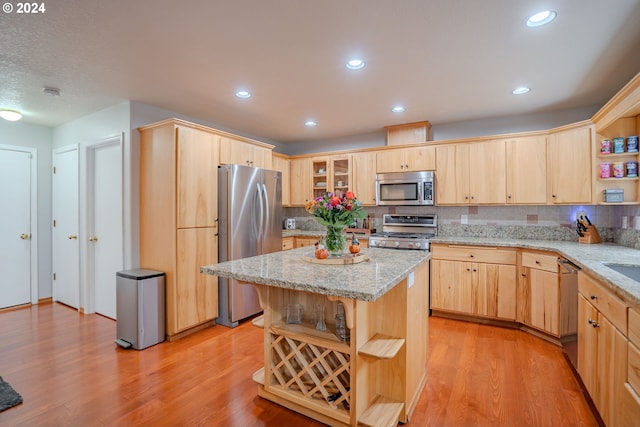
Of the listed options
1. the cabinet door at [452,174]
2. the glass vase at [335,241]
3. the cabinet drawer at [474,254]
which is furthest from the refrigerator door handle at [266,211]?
the cabinet door at [452,174]

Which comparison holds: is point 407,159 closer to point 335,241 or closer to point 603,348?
point 335,241

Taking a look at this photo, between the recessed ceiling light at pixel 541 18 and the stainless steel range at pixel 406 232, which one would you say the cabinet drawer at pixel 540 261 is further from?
the recessed ceiling light at pixel 541 18

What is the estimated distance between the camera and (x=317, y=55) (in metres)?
2.37

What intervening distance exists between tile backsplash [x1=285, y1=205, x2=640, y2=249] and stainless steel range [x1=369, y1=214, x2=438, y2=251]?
4.1 inches

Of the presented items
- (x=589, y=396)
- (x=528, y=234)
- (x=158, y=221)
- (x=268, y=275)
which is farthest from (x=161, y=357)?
(x=528, y=234)

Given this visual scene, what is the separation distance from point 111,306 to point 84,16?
10.2 ft

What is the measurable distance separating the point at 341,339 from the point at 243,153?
2.75 metres

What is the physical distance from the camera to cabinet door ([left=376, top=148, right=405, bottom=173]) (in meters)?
4.29

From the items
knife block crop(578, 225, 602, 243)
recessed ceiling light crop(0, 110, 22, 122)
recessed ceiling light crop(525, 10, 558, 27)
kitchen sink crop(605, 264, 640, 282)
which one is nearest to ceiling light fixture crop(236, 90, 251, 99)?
recessed ceiling light crop(525, 10, 558, 27)

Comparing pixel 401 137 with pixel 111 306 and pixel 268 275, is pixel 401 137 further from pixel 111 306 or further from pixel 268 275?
pixel 111 306

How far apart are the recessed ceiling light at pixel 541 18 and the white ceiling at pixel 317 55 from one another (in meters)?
0.05

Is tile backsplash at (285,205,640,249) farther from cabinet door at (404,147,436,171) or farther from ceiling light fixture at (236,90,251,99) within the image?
ceiling light fixture at (236,90,251,99)

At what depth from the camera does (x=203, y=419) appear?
191 cm

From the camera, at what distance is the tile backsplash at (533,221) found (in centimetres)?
308
